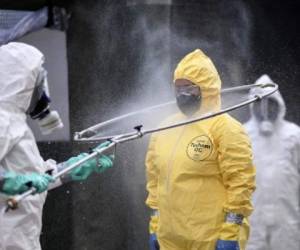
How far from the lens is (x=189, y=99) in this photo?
5176 millimetres

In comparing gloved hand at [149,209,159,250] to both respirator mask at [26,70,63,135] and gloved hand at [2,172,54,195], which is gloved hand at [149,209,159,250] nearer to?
respirator mask at [26,70,63,135]

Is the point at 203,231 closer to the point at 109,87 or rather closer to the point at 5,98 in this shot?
the point at 5,98

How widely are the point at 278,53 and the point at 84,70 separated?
190 cm

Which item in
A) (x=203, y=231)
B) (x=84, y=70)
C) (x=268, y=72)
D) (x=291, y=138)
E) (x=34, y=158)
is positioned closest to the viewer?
(x=34, y=158)

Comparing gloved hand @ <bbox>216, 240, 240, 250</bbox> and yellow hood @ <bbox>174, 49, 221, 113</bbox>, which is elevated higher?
yellow hood @ <bbox>174, 49, 221, 113</bbox>

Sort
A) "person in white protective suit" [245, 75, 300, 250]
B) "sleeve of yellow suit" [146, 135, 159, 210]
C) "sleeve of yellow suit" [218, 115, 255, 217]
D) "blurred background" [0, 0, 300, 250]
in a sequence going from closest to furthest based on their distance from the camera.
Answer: "sleeve of yellow suit" [218, 115, 255, 217] < "sleeve of yellow suit" [146, 135, 159, 210] < "person in white protective suit" [245, 75, 300, 250] < "blurred background" [0, 0, 300, 250]

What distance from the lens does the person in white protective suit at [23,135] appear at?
4465 mm

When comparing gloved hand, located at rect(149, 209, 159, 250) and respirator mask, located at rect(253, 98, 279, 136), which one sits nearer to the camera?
gloved hand, located at rect(149, 209, 159, 250)

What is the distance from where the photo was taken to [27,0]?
700 cm

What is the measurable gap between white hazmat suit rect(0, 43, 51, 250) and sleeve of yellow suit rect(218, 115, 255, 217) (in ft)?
3.39

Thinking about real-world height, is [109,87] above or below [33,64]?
below

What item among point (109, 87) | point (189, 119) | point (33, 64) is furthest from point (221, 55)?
point (33, 64)

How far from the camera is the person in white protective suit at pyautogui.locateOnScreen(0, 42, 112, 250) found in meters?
4.46

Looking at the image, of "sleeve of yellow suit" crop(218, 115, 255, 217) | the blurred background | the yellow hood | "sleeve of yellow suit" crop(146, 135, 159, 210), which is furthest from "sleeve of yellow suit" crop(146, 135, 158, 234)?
the blurred background
